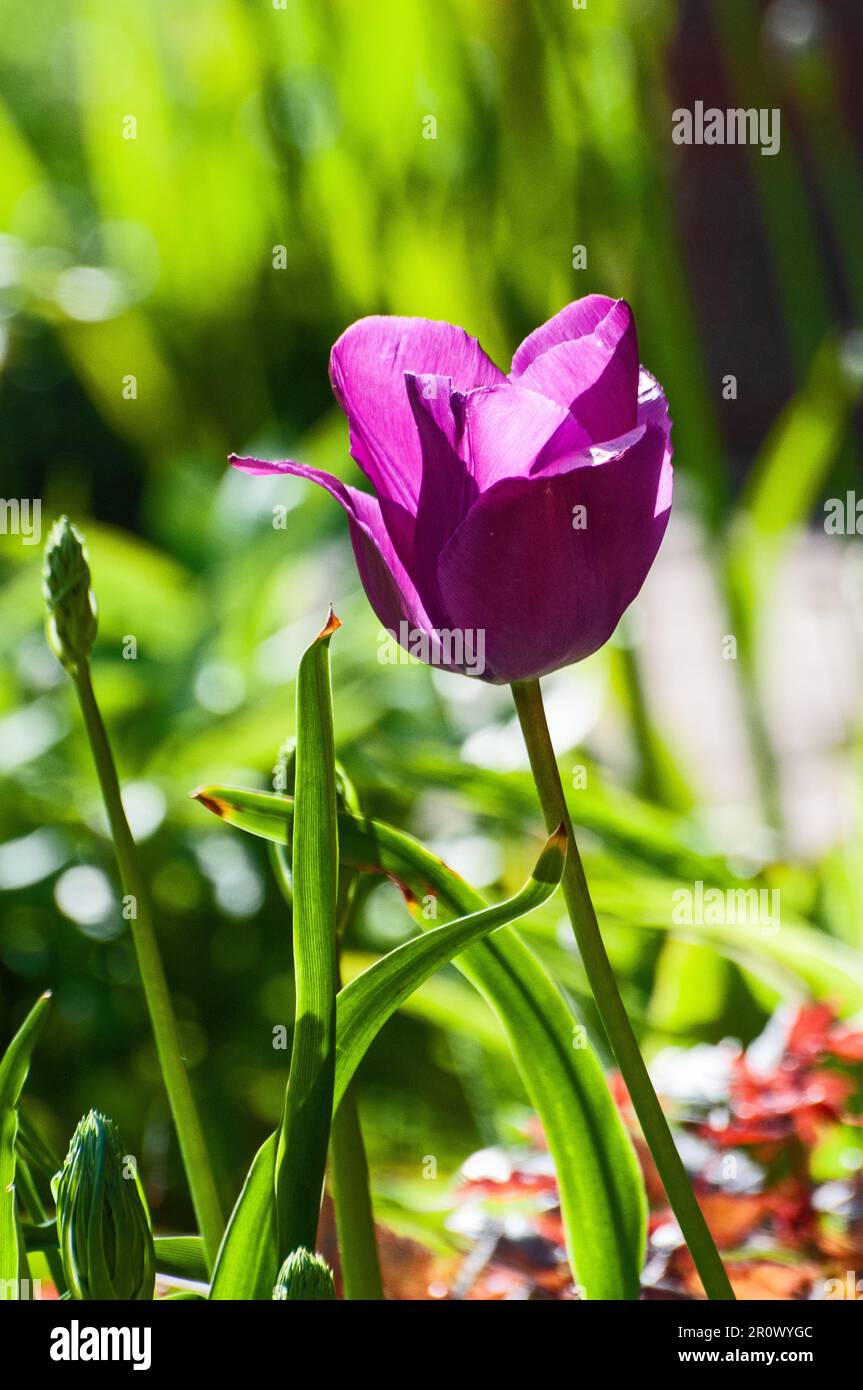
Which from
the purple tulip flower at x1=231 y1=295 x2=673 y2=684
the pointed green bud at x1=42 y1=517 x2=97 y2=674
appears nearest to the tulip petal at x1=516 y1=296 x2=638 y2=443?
the purple tulip flower at x1=231 y1=295 x2=673 y2=684

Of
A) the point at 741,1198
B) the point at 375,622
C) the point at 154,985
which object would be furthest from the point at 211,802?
the point at 375,622

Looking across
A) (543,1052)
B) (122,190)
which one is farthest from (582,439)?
(122,190)

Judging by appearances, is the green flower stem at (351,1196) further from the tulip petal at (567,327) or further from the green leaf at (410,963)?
the tulip petal at (567,327)

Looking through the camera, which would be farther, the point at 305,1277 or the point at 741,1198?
the point at 741,1198

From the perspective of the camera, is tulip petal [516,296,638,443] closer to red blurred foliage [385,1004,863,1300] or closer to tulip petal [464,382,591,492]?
tulip petal [464,382,591,492]

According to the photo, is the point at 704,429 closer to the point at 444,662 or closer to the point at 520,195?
the point at 520,195

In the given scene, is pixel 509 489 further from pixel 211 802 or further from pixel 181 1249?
pixel 181 1249

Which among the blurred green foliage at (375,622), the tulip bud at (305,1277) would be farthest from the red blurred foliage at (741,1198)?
the tulip bud at (305,1277)
